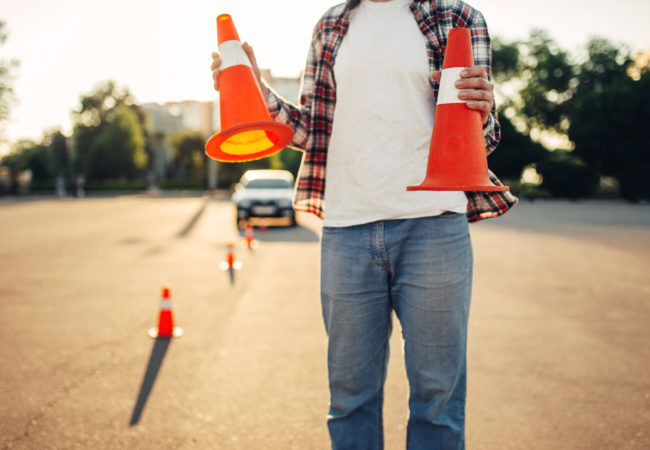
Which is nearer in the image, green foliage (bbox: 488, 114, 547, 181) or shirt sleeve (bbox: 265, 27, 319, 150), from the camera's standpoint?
shirt sleeve (bbox: 265, 27, 319, 150)

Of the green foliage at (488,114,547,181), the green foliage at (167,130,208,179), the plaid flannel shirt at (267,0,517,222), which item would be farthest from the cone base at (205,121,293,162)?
the green foliage at (167,130,208,179)

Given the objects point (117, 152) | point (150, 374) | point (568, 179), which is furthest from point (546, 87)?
point (150, 374)

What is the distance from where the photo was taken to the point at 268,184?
15562mm

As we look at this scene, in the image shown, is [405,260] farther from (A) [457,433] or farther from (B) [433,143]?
(A) [457,433]

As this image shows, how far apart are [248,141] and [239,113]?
116 millimetres

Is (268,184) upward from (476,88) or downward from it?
downward

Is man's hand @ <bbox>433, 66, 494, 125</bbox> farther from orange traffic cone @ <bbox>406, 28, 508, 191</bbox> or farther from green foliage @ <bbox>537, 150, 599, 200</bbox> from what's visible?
green foliage @ <bbox>537, 150, 599, 200</bbox>

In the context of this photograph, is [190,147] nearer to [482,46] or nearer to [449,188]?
[482,46]

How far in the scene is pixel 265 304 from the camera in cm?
560

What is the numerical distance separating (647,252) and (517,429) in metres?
8.16

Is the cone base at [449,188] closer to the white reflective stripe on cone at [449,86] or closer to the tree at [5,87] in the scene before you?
the white reflective stripe on cone at [449,86]

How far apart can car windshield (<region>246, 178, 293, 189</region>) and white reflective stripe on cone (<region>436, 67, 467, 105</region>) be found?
13.8m

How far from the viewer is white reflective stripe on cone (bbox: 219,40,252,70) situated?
2018mm

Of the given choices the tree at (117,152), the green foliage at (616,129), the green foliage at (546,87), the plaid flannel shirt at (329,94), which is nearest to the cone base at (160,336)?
the plaid flannel shirt at (329,94)
